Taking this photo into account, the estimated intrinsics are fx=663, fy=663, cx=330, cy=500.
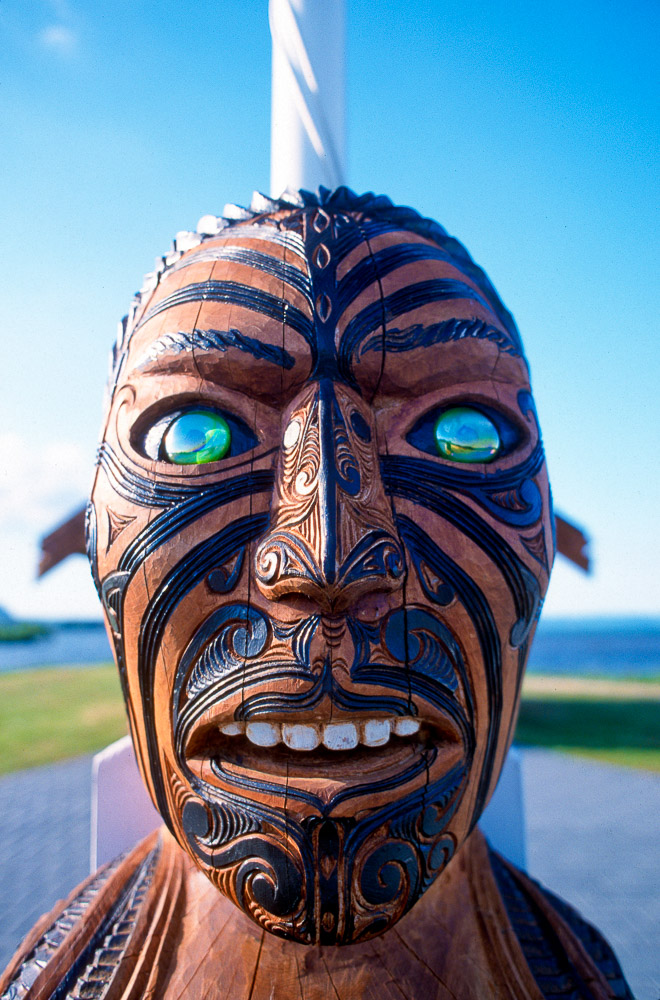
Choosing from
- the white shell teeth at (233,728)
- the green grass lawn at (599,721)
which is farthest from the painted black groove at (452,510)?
the green grass lawn at (599,721)

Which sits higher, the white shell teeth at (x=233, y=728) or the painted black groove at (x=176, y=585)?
the painted black groove at (x=176, y=585)

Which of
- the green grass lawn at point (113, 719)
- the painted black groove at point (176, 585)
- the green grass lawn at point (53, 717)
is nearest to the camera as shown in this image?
the painted black groove at point (176, 585)

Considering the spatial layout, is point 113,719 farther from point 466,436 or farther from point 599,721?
point 466,436

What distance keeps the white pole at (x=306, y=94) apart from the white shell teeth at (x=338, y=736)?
223 cm

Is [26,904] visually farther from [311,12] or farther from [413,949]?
[311,12]

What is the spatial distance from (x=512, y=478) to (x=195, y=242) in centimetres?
114

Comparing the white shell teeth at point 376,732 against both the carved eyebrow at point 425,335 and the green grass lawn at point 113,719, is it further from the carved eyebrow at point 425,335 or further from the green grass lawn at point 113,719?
the green grass lawn at point 113,719

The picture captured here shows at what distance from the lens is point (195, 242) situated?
6.32 ft

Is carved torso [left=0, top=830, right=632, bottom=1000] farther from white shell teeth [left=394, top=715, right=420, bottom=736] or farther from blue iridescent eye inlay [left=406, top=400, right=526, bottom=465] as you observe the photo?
blue iridescent eye inlay [left=406, top=400, right=526, bottom=465]

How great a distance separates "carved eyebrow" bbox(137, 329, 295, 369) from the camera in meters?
1.52

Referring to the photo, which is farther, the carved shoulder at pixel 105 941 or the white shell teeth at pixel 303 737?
the carved shoulder at pixel 105 941

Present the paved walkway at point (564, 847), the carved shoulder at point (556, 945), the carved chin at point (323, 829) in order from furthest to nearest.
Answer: the paved walkway at point (564, 847) → the carved shoulder at point (556, 945) → the carved chin at point (323, 829)

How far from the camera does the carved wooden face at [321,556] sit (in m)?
1.22

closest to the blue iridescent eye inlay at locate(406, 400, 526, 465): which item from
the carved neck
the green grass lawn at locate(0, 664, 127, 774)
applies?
the carved neck
